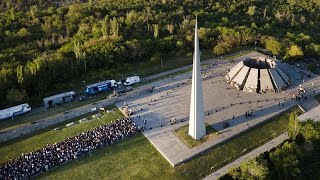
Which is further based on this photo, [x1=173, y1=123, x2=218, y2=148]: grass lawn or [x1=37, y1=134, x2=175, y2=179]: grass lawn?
[x1=173, y1=123, x2=218, y2=148]: grass lawn

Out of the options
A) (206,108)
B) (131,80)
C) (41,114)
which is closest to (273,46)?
(206,108)

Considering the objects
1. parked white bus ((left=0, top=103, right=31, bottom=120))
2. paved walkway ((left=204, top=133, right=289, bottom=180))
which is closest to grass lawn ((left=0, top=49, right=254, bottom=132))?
parked white bus ((left=0, top=103, right=31, bottom=120))

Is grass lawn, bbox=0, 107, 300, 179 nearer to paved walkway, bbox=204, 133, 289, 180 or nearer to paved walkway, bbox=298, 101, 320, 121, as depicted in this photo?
paved walkway, bbox=204, 133, 289, 180

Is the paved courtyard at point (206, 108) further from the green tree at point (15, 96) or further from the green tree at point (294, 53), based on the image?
the green tree at point (15, 96)

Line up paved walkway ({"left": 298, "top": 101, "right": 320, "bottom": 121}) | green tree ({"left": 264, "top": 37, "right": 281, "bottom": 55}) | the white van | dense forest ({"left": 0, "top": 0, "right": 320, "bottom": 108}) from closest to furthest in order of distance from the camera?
paved walkway ({"left": 298, "top": 101, "right": 320, "bottom": 121})
dense forest ({"left": 0, "top": 0, "right": 320, "bottom": 108})
the white van
green tree ({"left": 264, "top": 37, "right": 281, "bottom": 55})

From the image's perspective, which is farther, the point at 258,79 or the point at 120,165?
the point at 258,79

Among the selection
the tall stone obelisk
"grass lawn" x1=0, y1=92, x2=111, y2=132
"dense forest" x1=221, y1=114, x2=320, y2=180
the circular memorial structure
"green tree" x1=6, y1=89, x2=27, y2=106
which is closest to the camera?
"dense forest" x1=221, y1=114, x2=320, y2=180

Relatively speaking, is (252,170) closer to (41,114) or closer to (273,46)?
(41,114)

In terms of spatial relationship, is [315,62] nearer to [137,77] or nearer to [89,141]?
[137,77]
